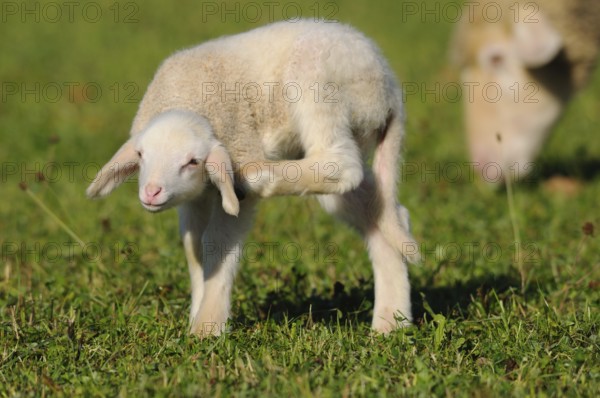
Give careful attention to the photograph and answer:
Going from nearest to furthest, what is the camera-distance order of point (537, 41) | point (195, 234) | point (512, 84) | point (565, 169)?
point (195, 234) < point (537, 41) < point (512, 84) < point (565, 169)

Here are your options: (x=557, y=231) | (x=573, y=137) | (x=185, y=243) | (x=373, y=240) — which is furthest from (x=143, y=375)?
(x=573, y=137)

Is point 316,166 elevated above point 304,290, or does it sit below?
above

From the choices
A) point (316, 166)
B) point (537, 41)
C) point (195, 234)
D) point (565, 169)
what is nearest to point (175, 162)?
point (316, 166)

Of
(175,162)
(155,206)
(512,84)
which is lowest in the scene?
(512,84)

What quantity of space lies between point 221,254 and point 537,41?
13.8ft

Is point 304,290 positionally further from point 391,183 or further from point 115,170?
point 115,170

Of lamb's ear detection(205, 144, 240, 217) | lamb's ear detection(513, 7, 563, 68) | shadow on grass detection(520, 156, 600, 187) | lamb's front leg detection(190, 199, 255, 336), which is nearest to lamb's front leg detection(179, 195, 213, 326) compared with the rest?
lamb's front leg detection(190, 199, 255, 336)

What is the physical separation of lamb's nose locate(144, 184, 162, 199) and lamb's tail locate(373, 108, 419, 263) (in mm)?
1204

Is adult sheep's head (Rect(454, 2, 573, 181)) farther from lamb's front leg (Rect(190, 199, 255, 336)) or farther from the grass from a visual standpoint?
lamb's front leg (Rect(190, 199, 255, 336))

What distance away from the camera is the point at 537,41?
7.43m

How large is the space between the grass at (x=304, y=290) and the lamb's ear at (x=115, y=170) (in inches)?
24.4

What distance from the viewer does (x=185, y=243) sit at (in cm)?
438

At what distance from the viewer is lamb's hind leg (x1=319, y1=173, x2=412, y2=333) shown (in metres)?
4.23

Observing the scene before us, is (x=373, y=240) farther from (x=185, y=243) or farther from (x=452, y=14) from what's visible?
(x=452, y=14)
